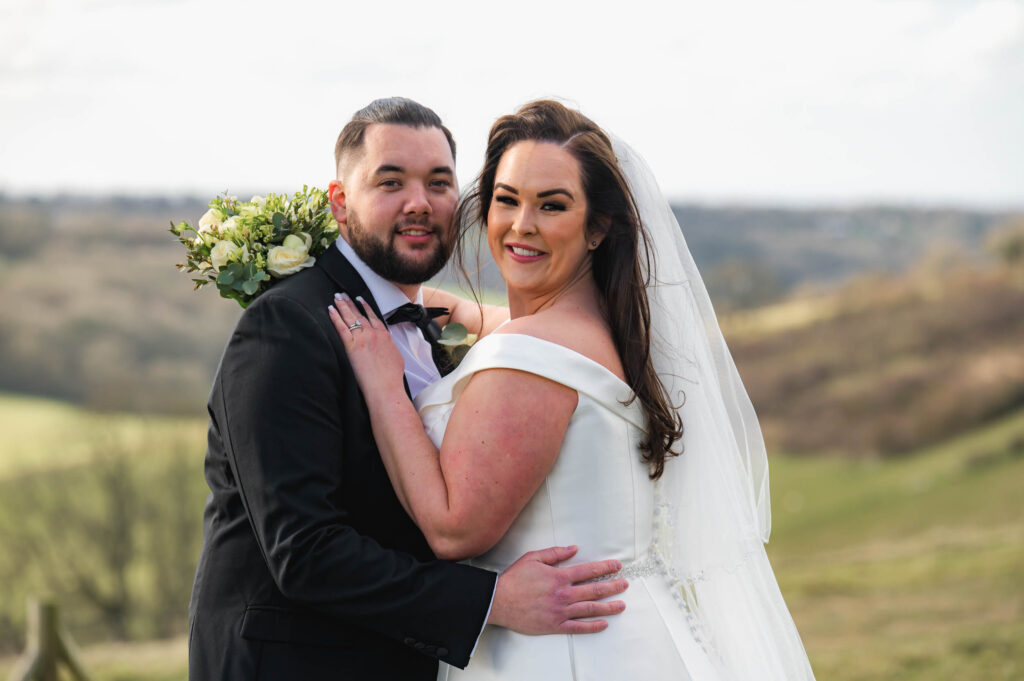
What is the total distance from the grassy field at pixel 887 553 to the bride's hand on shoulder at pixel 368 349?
8.08 metres

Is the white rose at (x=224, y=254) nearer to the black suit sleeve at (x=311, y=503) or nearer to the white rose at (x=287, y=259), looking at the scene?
the white rose at (x=287, y=259)

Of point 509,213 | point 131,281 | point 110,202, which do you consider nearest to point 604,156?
point 509,213

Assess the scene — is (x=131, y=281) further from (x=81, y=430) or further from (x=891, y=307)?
(x=891, y=307)

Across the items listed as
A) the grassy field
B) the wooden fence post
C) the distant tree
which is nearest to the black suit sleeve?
the wooden fence post

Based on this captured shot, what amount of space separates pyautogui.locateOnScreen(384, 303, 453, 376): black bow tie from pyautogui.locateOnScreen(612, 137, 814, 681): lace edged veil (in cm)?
93

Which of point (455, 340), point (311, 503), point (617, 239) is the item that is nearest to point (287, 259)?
point (455, 340)

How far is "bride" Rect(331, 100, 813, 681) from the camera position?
3.39 m

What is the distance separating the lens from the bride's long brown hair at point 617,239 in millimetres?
3635

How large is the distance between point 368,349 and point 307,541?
2.40ft

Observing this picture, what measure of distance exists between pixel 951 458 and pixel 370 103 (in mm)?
32113

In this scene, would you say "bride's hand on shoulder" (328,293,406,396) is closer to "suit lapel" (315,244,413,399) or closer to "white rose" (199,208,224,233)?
"suit lapel" (315,244,413,399)

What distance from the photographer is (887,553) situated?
1964cm

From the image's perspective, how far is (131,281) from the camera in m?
56.2

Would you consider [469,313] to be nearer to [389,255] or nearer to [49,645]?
[389,255]
